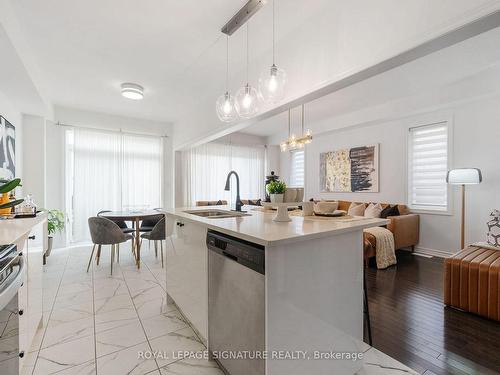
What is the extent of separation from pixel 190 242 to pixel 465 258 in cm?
254

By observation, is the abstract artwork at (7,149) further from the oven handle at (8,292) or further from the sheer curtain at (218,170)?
the sheer curtain at (218,170)

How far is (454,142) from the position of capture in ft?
13.2

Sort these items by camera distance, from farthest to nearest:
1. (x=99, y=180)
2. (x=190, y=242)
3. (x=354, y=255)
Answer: (x=99, y=180) < (x=190, y=242) < (x=354, y=255)

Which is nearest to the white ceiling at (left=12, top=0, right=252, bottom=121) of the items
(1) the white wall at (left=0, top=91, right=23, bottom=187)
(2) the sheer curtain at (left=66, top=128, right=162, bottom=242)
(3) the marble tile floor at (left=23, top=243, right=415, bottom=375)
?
(1) the white wall at (left=0, top=91, right=23, bottom=187)

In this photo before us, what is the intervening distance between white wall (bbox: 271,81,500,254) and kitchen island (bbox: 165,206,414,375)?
340 centimetres

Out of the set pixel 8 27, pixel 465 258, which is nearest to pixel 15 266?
pixel 8 27

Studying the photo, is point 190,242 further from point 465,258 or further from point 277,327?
point 465,258

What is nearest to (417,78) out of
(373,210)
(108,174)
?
(373,210)

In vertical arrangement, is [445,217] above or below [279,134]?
below

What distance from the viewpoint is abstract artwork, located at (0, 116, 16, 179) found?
294 cm

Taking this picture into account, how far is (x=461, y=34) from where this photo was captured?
4.46 ft

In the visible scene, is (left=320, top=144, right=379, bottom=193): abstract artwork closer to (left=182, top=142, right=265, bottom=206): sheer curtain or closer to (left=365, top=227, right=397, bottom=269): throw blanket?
(left=365, top=227, right=397, bottom=269): throw blanket

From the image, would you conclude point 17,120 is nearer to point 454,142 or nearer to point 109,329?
point 109,329

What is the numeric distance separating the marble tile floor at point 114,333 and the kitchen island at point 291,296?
249 millimetres
